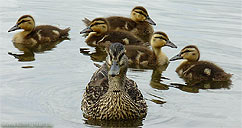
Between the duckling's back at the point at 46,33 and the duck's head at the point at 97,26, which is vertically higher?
the duck's head at the point at 97,26

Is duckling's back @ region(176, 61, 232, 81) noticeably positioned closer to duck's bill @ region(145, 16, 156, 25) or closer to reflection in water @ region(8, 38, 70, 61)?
reflection in water @ region(8, 38, 70, 61)

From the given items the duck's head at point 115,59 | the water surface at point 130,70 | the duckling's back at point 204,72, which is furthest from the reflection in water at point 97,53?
the duck's head at point 115,59

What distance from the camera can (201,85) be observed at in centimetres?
729

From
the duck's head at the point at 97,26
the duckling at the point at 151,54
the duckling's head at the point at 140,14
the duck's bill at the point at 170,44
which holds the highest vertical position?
the duckling's head at the point at 140,14

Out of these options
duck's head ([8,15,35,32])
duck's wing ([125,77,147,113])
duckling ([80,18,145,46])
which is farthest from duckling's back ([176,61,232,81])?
duck's head ([8,15,35,32])

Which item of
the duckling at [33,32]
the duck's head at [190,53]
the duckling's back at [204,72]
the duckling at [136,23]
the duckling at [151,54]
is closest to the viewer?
the duckling's back at [204,72]

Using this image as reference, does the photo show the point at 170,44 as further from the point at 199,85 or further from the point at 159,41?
the point at 199,85

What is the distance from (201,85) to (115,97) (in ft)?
6.06

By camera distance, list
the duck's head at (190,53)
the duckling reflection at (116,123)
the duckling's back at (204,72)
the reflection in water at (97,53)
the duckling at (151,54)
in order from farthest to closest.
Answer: the reflection in water at (97,53) < the duckling at (151,54) < the duck's head at (190,53) < the duckling's back at (204,72) < the duckling reflection at (116,123)

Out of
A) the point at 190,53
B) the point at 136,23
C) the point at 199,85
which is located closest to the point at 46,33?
the point at 136,23

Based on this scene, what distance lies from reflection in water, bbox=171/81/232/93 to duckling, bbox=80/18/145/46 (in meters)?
1.75

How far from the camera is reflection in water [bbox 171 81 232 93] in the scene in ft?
23.2

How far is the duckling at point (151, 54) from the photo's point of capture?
8062 mm

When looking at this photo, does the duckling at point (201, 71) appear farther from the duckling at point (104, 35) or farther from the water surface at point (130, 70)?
the duckling at point (104, 35)
